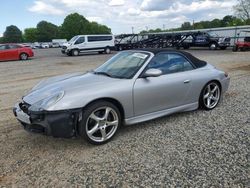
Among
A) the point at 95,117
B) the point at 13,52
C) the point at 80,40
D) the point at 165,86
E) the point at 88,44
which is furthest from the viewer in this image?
the point at 88,44

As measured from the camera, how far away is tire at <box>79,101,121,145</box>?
11.8 feet

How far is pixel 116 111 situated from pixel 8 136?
6.06ft

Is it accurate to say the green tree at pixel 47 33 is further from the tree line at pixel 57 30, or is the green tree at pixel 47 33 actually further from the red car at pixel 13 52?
the red car at pixel 13 52

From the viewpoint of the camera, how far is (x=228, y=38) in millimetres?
27734

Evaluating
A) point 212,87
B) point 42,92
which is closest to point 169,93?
point 212,87

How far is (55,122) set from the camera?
341 centimetres

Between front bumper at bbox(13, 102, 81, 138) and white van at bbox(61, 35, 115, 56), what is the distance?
70.6ft

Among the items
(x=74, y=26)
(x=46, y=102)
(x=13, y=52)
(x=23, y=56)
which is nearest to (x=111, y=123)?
(x=46, y=102)

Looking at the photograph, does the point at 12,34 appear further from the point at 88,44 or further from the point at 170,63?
the point at 170,63

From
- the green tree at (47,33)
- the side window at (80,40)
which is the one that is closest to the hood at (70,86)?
the side window at (80,40)

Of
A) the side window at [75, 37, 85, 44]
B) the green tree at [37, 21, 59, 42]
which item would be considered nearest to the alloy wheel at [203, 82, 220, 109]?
the side window at [75, 37, 85, 44]

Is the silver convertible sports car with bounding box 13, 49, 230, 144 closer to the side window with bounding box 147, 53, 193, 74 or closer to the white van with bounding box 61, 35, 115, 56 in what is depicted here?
the side window with bounding box 147, 53, 193, 74

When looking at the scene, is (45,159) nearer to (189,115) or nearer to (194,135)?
(194,135)

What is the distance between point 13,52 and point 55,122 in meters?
19.1
